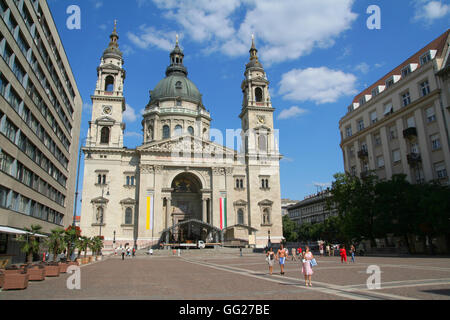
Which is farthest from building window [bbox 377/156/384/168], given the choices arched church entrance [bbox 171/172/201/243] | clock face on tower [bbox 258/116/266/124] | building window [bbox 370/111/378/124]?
arched church entrance [bbox 171/172/201/243]

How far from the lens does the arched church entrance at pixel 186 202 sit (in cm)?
6191

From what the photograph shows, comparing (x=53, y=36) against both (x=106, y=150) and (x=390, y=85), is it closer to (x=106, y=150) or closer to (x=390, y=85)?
(x=106, y=150)

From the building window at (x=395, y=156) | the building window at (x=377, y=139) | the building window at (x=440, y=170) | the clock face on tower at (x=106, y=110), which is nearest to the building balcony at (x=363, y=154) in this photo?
the building window at (x=377, y=139)

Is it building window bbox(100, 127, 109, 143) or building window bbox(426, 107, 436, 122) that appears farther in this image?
building window bbox(100, 127, 109, 143)

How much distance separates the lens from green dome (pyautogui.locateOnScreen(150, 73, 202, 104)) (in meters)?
74.1

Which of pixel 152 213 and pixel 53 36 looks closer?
pixel 53 36

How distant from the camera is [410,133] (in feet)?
128

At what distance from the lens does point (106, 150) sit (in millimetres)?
58156

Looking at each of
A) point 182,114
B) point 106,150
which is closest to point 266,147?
point 182,114

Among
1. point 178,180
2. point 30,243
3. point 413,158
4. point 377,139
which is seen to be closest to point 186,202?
point 178,180

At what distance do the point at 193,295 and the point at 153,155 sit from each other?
49.9 meters

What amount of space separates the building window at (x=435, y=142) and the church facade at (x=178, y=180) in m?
29.1

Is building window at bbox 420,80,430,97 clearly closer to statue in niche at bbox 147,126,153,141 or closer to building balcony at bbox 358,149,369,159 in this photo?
building balcony at bbox 358,149,369,159
